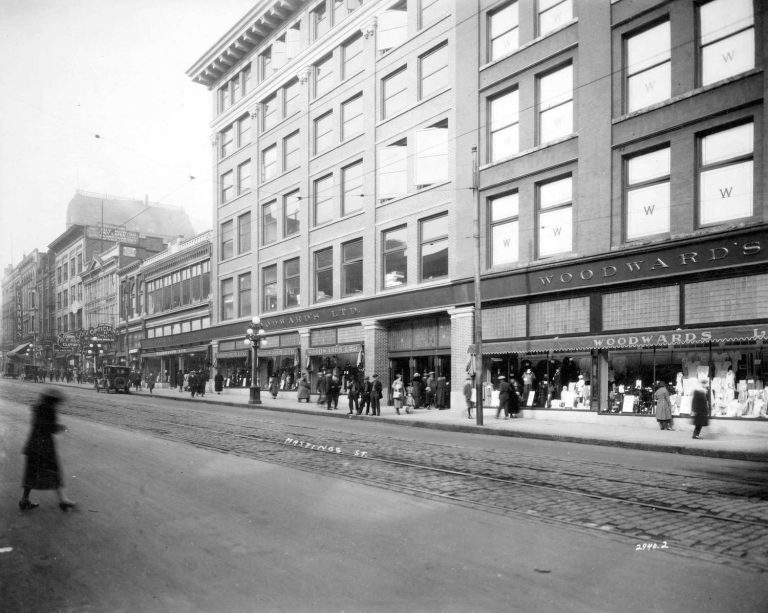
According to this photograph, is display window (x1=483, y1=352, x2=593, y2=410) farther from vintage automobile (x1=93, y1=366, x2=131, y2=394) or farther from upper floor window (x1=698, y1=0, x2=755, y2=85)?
vintage automobile (x1=93, y1=366, x2=131, y2=394)

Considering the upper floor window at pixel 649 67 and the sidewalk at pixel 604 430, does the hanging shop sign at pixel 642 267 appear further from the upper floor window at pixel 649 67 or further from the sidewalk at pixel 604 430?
the upper floor window at pixel 649 67

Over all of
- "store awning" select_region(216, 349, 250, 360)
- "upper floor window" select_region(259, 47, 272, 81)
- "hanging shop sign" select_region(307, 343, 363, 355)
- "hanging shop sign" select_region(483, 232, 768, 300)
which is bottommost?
"store awning" select_region(216, 349, 250, 360)

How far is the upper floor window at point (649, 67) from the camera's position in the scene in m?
18.4

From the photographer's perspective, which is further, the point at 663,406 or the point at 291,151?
the point at 291,151

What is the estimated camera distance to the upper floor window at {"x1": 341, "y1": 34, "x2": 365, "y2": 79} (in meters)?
30.6

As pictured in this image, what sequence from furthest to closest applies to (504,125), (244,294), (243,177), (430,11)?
(243,177), (244,294), (430,11), (504,125)

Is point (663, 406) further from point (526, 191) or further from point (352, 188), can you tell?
point (352, 188)

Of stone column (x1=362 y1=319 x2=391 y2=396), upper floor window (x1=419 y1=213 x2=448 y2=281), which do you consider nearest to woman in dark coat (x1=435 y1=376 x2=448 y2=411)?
stone column (x1=362 y1=319 x2=391 y2=396)

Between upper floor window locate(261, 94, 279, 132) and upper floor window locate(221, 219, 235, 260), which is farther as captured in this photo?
upper floor window locate(221, 219, 235, 260)

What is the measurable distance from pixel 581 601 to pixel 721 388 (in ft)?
47.7

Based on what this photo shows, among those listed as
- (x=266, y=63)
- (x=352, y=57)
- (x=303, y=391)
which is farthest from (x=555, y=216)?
(x=266, y=63)

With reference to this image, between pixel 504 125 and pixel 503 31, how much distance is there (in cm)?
350

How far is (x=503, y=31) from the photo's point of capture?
23.5 meters

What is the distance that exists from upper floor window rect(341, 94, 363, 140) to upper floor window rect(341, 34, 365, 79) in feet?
4.36
